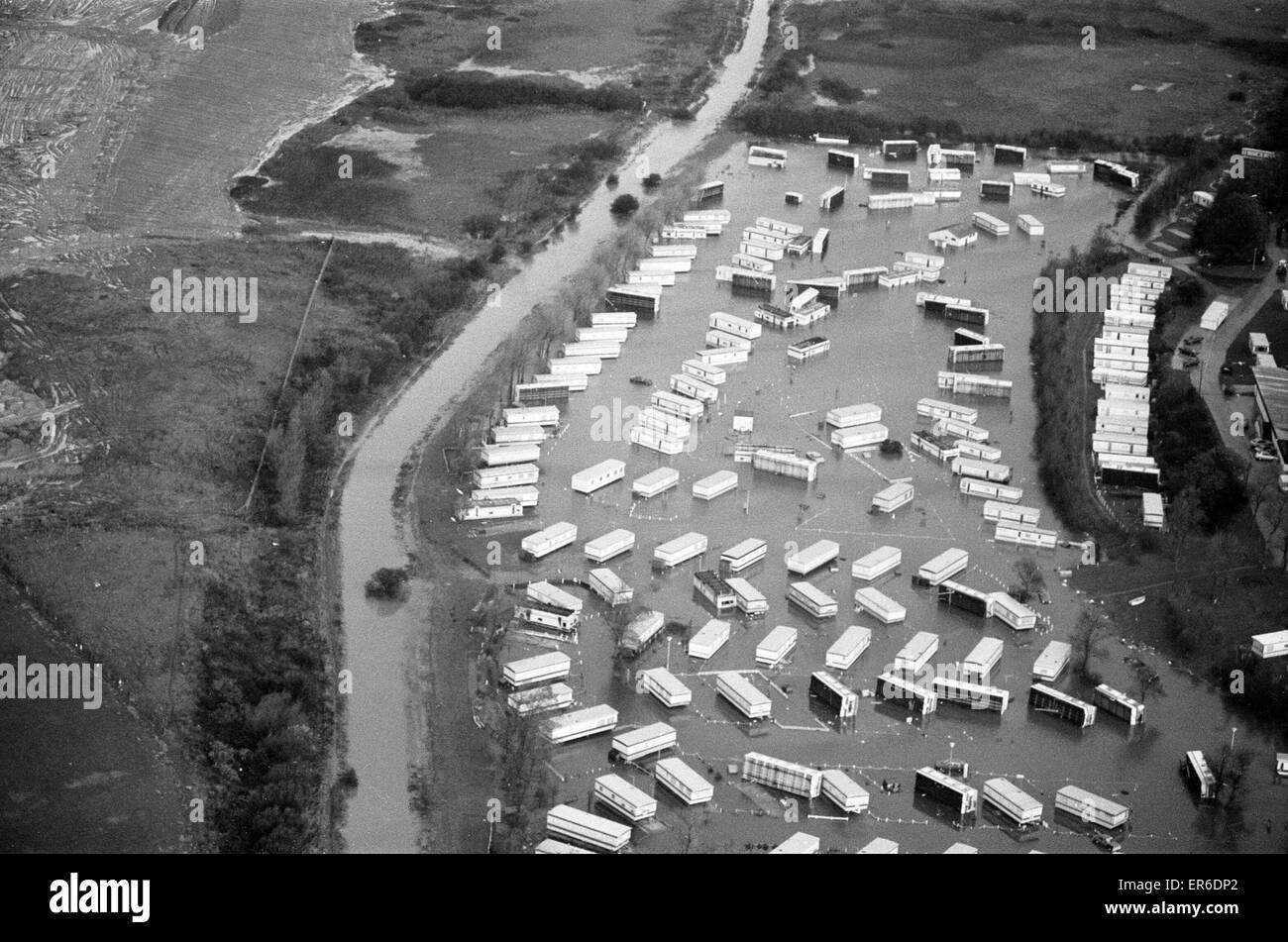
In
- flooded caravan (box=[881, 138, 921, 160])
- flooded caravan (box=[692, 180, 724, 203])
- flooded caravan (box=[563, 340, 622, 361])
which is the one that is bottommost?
flooded caravan (box=[563, 340, 622, 361])

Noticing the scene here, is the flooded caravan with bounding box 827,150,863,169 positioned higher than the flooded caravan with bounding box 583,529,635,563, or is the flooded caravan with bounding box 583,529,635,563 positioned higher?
the flooded caravan with bounding box 827,150,863,169

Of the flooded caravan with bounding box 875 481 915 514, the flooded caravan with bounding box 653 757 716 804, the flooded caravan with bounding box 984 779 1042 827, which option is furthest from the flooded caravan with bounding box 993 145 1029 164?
the flooded caravan with bounding box 653 757 716 804

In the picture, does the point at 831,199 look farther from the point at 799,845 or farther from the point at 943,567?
the point at 799,845

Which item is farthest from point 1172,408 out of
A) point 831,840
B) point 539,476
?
point 831,840

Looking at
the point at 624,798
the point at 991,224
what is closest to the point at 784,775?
the point at 624,798

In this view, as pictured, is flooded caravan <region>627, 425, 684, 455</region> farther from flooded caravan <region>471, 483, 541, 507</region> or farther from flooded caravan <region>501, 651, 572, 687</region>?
flooded caravan <region>501, 651, 572, 687</region>

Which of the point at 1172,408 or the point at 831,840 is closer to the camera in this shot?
the point at 831,840

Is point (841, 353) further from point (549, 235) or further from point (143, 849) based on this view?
point (143, 849)
